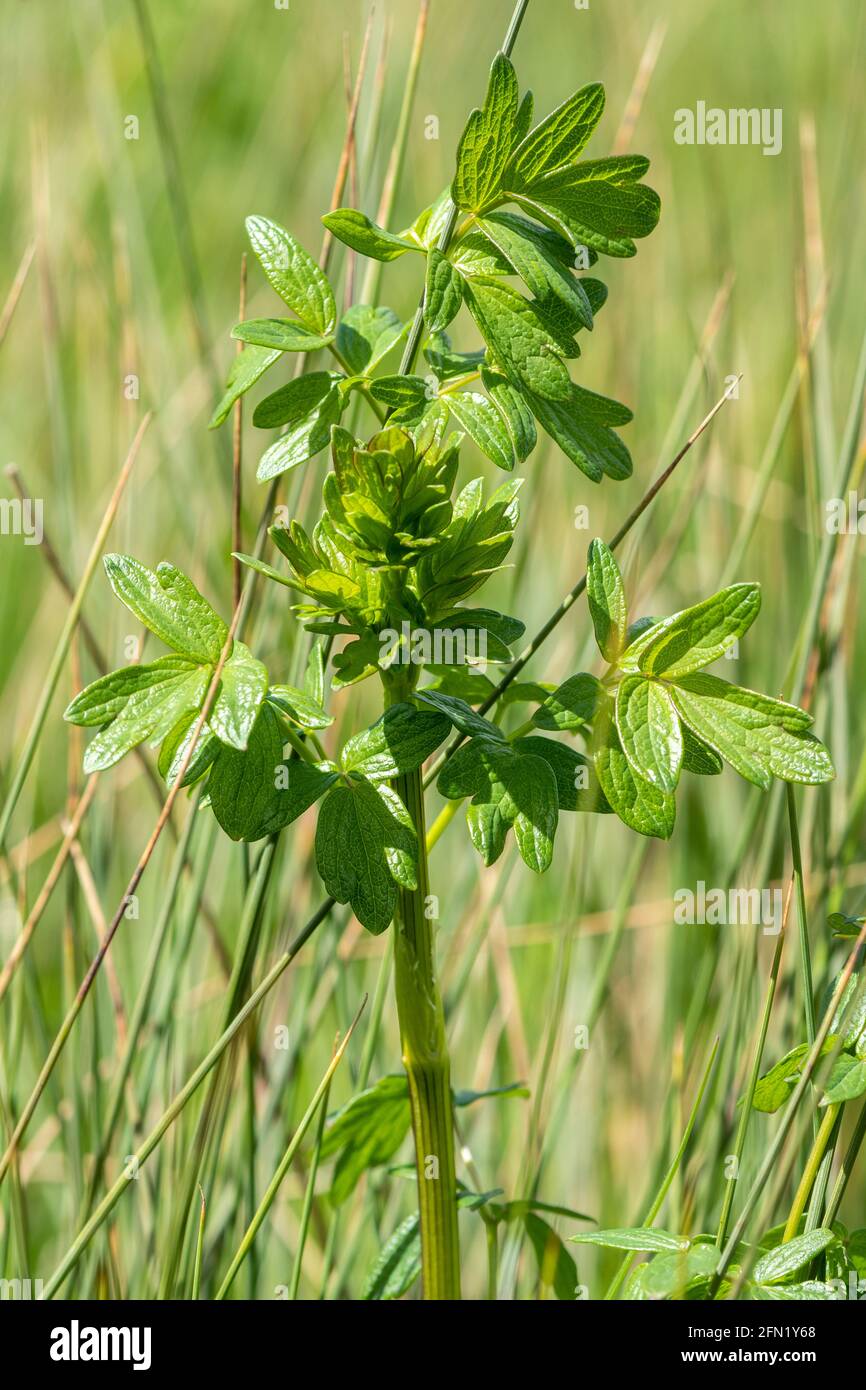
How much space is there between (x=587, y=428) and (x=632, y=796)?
184mm

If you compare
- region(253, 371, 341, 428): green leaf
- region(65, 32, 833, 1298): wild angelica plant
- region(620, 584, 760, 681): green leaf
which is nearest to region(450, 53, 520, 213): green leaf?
region(65, 32, 833, 1298): wild angelica plant

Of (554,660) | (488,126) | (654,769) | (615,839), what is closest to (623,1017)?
(615,839)

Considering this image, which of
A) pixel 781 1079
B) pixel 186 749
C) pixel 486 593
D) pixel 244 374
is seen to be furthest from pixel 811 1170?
pixel 486 593

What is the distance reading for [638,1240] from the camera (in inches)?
25.4

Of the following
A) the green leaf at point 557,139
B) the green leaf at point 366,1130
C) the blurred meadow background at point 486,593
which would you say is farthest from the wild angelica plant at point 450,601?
the blurred meadow background at point 486,593

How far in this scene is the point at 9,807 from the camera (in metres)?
0.94

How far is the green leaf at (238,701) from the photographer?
509 mm

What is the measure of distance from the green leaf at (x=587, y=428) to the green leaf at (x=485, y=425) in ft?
0.07

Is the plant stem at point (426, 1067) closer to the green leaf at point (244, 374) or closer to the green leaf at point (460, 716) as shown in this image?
the green leaf at point (460, 716)

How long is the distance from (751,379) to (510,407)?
1379mm

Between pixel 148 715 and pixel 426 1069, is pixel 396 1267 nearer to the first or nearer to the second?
pixel 426 1069

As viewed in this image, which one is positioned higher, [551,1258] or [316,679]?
[316,679]

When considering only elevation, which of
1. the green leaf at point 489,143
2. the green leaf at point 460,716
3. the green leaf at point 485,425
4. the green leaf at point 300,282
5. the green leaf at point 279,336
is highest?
the green leaf at point 489,143

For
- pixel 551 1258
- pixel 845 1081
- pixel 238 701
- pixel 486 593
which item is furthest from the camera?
pixel 486 593
